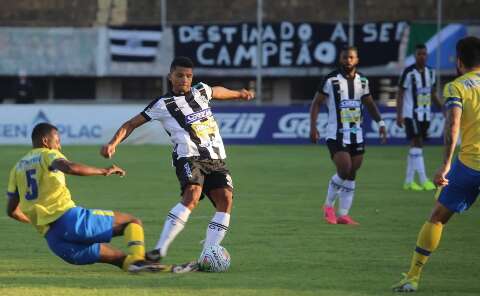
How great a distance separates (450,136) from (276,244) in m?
3.88

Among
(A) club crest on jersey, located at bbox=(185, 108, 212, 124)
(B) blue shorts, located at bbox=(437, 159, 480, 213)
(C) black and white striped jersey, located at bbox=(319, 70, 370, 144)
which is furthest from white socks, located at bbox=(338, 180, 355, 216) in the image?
(B) blue shorts, located at bbox=(437, 159, 480, 213)

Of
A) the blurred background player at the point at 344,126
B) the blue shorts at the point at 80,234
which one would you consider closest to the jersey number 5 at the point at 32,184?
the blue shorts at the point at 80,234

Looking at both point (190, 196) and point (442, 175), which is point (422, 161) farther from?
point (442, 175)

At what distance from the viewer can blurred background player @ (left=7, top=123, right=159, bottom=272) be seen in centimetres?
984

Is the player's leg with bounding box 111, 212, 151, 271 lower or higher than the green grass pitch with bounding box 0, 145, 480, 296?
higher

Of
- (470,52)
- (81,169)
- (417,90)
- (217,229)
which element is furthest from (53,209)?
(417,90)

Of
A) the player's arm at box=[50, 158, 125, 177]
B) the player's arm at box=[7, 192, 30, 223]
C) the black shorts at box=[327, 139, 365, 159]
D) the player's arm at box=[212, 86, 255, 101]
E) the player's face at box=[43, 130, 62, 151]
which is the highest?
the player's arm at box=[212, 86, 255, 101]

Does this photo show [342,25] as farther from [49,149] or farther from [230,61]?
[49,149]

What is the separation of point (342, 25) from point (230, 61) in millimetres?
3910

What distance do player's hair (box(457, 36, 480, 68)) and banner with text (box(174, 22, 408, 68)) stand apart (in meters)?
29.4

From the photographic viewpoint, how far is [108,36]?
1551 inches

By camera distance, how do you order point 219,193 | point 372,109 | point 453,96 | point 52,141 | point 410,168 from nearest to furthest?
point 453,96, point 52,141, point 219,193, point 372,109, point 410,168

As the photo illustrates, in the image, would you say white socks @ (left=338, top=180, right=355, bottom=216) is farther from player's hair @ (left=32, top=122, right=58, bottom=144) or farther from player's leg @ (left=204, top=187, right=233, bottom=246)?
player's hair @ (left=32, top=122, right=58, bottom=144)

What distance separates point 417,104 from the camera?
20328 mm
